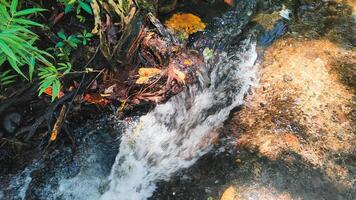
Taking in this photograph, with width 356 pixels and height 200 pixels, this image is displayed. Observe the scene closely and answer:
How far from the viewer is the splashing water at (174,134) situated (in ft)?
9.12

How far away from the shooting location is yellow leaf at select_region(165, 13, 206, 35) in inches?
136

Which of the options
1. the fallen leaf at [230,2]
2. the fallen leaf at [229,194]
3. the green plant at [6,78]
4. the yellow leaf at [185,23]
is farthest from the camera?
the fallen leaf at [230,2]

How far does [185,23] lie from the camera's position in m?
3.52

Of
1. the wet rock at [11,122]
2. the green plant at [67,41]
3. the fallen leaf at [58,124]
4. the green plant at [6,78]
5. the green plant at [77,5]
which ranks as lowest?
the fallen leaf at [58,124]

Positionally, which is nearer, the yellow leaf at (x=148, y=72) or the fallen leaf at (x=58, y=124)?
the fallen leaf at (x=58, y=124)

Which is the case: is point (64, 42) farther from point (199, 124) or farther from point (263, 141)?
point (263, 141)

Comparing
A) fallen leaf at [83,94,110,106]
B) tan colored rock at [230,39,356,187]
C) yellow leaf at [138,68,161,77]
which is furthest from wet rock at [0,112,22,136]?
tan colored rock at [230,39,356,187]

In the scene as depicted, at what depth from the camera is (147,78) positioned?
2895 millimetres

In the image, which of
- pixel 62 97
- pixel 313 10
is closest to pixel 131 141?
pixel 62 97

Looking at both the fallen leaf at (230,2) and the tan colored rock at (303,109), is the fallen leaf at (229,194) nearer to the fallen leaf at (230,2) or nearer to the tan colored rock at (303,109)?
the tan colored rock at (303,109)

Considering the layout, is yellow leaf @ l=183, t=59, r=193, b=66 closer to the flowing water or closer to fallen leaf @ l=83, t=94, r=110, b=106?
the flowing water

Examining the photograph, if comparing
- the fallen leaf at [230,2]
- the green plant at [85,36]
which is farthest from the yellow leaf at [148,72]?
the fallen leaf at [230,2]

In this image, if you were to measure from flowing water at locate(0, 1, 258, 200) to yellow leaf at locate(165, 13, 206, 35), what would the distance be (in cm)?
11

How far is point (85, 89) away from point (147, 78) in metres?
0.48
